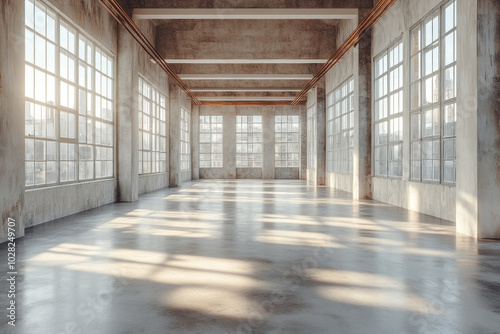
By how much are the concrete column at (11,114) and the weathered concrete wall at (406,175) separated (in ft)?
34.8

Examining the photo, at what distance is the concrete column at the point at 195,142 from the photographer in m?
38.1

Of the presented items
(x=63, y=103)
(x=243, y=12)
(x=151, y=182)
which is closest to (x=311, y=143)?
(x=151, y=182)

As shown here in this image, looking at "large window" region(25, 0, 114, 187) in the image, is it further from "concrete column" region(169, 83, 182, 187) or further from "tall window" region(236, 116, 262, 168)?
"tall window" region(236, 116, 262, 168)

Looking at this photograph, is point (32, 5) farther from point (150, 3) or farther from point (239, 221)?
point (239, 221)

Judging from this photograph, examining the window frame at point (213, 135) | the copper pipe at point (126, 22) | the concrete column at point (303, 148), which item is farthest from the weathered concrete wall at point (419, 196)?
the window frame at point (213, 135)

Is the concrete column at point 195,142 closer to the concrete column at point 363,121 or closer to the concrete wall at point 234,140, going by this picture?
the concrete wall at point 234,140

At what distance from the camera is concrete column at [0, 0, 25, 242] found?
8.55 m

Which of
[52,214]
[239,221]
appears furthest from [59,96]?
[239,221]

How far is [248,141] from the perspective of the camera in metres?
39.7

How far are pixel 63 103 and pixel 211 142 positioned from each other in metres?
26.9

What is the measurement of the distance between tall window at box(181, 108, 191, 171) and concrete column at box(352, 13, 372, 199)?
17.6 meters

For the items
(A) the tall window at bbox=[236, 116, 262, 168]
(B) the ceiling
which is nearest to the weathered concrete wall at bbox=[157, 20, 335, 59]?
(B) the ceiling

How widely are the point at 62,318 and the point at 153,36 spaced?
18.8 m

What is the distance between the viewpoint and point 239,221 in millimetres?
11484
